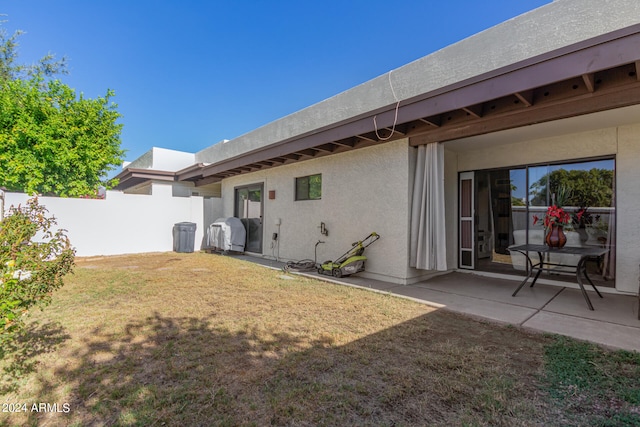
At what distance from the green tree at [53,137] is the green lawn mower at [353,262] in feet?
33.7

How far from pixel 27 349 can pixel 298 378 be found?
8.70 ft

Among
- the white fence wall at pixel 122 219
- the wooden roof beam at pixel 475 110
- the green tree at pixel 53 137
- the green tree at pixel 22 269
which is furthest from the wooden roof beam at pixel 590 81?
the green tree at pixel 53 137

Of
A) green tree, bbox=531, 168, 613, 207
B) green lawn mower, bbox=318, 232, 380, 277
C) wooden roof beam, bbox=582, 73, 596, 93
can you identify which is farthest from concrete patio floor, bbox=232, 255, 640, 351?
wooden roof beam, bbox=582, 73, 596, 93

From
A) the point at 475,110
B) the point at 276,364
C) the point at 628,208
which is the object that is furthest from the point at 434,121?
the point at 276,364

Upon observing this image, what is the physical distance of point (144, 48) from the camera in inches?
471

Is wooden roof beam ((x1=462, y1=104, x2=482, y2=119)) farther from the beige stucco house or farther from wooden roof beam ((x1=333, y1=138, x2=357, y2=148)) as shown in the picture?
wooden roof beam ((x1=333, y1=138, x2=357, y2=148))

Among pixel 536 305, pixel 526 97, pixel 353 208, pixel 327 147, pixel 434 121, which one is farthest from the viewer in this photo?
pixel 327 147

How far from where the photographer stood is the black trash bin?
10.6 m

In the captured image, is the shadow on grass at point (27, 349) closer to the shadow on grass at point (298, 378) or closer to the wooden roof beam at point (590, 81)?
the shadow on grass at point (298, 378)

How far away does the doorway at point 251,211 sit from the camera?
9.85m

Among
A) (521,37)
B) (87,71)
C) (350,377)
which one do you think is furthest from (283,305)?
(87,71)

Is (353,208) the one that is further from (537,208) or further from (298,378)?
(298,378)

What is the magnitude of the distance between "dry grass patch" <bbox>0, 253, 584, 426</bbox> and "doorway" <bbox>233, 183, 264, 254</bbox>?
5391 millimetres

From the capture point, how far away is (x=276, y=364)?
2564 mm
